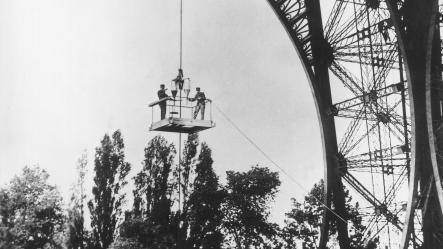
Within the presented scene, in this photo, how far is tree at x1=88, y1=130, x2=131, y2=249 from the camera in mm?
22234

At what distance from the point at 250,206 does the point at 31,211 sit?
15.0 metres

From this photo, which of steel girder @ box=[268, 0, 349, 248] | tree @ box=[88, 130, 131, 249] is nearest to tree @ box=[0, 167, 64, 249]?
tree @ box=[88, 130, 131, 249]

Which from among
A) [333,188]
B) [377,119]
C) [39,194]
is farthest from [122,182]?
[377,119]

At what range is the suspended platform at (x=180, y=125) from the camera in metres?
9.38

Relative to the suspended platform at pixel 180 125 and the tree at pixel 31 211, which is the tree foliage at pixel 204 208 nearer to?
the tree at pixel 31 211

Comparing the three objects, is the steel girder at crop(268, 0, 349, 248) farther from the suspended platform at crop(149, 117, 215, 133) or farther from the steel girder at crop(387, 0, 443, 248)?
the suspended platform at crop(149, 117, 215, 133)

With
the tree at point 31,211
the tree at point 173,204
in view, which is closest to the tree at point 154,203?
the tree at point 173,204

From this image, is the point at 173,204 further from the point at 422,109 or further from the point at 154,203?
the point at 422,109

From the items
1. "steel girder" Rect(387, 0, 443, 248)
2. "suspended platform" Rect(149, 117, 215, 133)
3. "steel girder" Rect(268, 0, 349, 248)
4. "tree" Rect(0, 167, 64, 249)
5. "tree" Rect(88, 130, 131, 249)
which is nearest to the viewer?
"suspended platform" Rect(149, 117, 215, 133)

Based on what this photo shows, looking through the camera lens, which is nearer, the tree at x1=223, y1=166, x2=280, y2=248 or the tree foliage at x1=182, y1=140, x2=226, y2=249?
the tree foliage at x1=182, y1=140, x2=226, y2=249

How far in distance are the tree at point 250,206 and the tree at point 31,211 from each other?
11.8 m

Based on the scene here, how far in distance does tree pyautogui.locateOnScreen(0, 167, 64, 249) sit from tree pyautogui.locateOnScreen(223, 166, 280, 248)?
11807 millimetres

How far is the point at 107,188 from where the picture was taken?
2338cm

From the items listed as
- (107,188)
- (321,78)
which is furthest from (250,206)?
(321,78)
